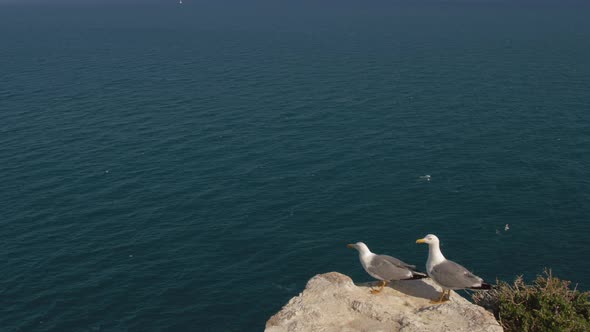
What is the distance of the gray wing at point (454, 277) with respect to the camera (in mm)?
32562

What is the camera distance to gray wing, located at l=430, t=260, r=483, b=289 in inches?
1282

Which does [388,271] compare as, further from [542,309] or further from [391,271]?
[542,309]

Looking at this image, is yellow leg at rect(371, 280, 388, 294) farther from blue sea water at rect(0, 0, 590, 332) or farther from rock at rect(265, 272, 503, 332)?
blue sea water at rect(0, 0, 590, 332)

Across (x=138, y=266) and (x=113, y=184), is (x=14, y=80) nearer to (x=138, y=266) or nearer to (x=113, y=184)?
(x=113, y=184)

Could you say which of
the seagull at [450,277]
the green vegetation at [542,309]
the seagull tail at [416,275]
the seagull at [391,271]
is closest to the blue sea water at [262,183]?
the seagull at [391,271]

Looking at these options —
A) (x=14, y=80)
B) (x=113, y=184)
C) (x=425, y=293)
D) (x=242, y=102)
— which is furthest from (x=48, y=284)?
(x=14, y=80)

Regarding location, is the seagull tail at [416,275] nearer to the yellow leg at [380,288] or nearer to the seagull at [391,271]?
the seagull at [391,271]

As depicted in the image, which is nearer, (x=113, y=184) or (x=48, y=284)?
(x=48, y=284)

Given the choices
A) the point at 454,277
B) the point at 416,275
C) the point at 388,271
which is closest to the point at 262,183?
the point at 388,271

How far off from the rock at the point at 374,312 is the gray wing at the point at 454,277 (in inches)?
42.0

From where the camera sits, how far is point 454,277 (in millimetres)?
32750

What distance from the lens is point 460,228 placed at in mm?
68750

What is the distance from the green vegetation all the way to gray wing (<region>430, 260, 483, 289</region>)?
67.1 inches

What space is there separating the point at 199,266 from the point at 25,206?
2897 centimetres
